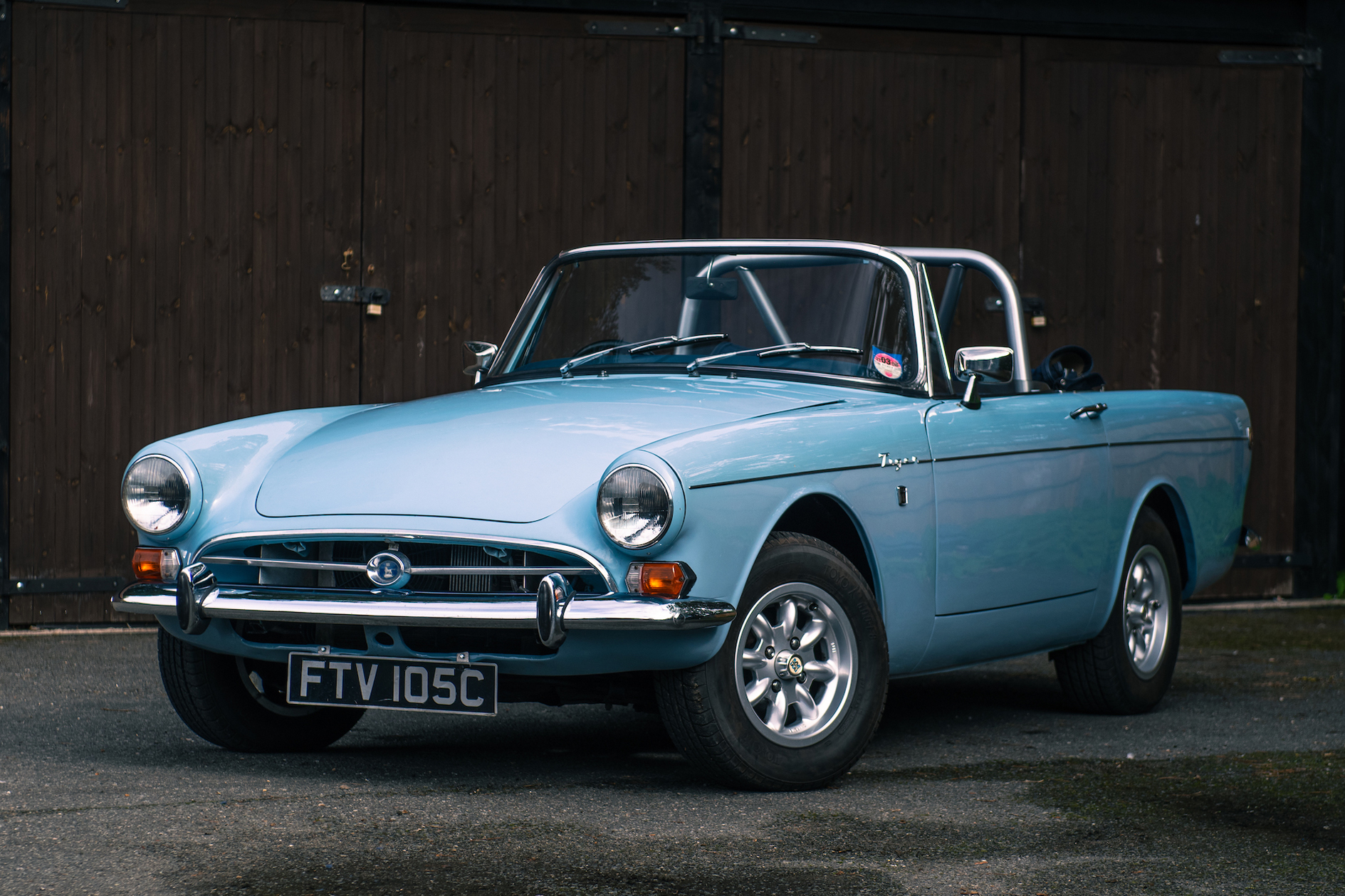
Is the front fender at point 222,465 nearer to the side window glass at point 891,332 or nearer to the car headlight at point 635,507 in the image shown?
the car headlight at point 635,507

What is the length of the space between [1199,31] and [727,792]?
6829 millimetres

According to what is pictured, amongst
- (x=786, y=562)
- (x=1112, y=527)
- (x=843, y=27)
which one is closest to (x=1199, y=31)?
(x=843, y=27)

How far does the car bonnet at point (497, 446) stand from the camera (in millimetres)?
4406

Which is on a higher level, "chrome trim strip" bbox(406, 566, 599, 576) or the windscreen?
the windscreen

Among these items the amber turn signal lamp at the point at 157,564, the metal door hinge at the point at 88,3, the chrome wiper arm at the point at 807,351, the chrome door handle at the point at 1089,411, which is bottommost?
the amber turn signal lamp at the point at 157,564

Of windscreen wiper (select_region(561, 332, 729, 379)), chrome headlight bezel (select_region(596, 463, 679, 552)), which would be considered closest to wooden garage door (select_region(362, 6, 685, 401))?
windscreen wiper (select_region(561, 332, 729, 379))

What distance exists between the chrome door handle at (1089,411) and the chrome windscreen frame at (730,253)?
0.64m

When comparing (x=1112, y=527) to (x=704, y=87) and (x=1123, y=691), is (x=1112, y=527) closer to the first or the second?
(x=1123, y=691)

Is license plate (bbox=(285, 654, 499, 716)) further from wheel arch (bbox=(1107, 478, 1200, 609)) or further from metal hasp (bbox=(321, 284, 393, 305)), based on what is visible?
metal hasp (bbox=(321, 284, 393, 305))

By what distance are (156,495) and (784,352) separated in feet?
6.20

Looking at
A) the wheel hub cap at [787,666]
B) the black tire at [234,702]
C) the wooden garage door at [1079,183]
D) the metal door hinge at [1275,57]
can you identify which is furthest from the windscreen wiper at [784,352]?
the metal door hinge at [1275,57]

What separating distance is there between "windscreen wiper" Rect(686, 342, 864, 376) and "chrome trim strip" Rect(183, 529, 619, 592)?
1280 mm

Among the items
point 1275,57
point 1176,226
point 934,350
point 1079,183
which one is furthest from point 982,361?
point 1275,57

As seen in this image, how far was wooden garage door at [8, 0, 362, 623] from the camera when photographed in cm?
830
